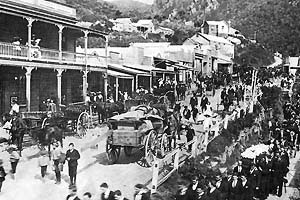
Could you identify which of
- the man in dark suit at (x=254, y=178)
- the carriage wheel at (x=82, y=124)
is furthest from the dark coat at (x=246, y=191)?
the carriage wheel at (x=82, y=124)

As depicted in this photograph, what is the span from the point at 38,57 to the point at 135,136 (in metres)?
12.3

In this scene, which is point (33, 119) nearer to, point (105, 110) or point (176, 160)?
point (105, 110)

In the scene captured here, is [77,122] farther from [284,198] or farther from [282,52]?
[282,52]

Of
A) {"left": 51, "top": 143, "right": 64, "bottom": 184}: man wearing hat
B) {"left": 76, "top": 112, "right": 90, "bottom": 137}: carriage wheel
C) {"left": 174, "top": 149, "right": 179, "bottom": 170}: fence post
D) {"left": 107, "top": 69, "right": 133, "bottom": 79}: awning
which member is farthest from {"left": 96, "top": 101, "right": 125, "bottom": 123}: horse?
{"left": 51, "top": 143, "right": 64, "bottom": 184}: man wearing hat

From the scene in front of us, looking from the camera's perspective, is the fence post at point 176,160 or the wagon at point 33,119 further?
the wagon at point 33,119

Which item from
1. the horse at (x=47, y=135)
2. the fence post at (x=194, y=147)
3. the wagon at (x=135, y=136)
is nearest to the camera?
the wagon at (x=135, y=136)

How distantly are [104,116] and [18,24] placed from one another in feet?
26.5

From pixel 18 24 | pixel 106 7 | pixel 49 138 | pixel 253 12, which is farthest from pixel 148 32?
pixel 49 138

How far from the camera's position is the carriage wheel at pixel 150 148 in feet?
51.5

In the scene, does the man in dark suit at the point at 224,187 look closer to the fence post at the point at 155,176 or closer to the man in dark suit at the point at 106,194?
the fence post at the point at 155,176

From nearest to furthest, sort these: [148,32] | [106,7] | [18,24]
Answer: [18,24]
[148,32]
[106,7]

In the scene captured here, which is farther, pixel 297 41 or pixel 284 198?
pixel 297 41

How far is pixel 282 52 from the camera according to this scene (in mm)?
98750

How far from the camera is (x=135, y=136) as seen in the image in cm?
1539
